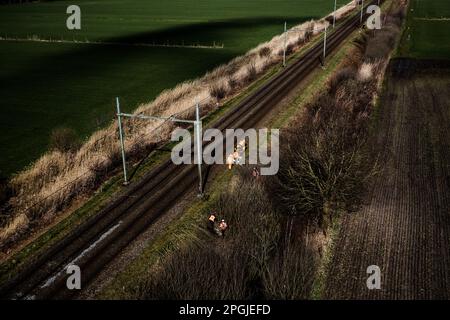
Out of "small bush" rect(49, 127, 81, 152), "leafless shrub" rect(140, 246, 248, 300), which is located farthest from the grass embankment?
"leafless shrub" rect(140, 246, 248, 300)

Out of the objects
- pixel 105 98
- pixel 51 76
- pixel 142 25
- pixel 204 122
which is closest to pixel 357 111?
pixel 204 122

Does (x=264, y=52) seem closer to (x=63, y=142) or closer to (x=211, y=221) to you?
(x=63, y=142)

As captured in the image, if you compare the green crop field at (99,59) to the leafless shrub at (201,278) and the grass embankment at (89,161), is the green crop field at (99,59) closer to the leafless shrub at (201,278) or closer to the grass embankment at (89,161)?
the grass embankment at (89,161)

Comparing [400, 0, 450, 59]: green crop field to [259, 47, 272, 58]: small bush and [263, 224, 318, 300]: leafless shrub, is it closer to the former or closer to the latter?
[259, 47, 272, 58]: small bush

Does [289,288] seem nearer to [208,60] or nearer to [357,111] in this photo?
[357,111]

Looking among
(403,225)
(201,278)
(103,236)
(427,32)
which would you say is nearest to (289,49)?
(427,32)

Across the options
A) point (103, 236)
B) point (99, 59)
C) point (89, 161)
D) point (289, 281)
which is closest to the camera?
point (289, 281)
